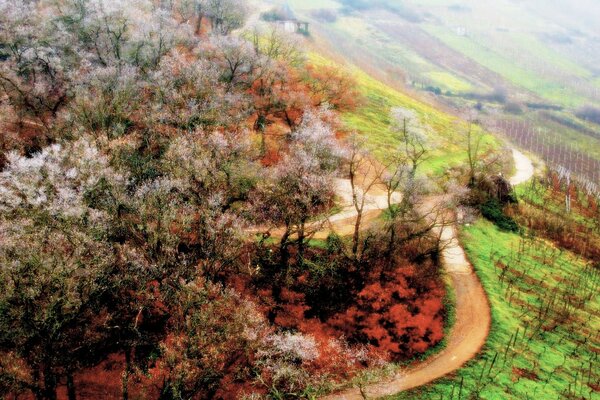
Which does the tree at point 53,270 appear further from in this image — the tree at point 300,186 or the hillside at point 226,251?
the tree at point 300,186

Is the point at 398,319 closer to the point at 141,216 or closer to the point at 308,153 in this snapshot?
the point at 308,153

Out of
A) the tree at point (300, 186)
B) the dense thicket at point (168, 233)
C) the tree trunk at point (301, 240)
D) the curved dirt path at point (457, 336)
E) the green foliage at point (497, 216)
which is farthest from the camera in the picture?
the green foliage at point (497, 216)

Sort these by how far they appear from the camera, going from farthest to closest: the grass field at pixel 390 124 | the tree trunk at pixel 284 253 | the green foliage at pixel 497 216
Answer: the grass field at pixel 390 124 < the green foliage at pixel 497 216 < the tree trunk at pixel 284 253

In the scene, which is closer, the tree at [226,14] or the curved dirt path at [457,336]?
the curved dirt path at [457,336]

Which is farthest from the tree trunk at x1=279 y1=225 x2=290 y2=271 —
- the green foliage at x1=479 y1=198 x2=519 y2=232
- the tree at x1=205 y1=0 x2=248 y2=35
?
the tree at x1=205 y1=0 x2=248 y2=35

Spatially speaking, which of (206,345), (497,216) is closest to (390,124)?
(497,216)

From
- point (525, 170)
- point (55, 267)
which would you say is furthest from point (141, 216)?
point (525, 170)

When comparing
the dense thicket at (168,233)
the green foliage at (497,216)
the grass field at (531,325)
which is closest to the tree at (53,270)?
the dense thicket at (168,233)
